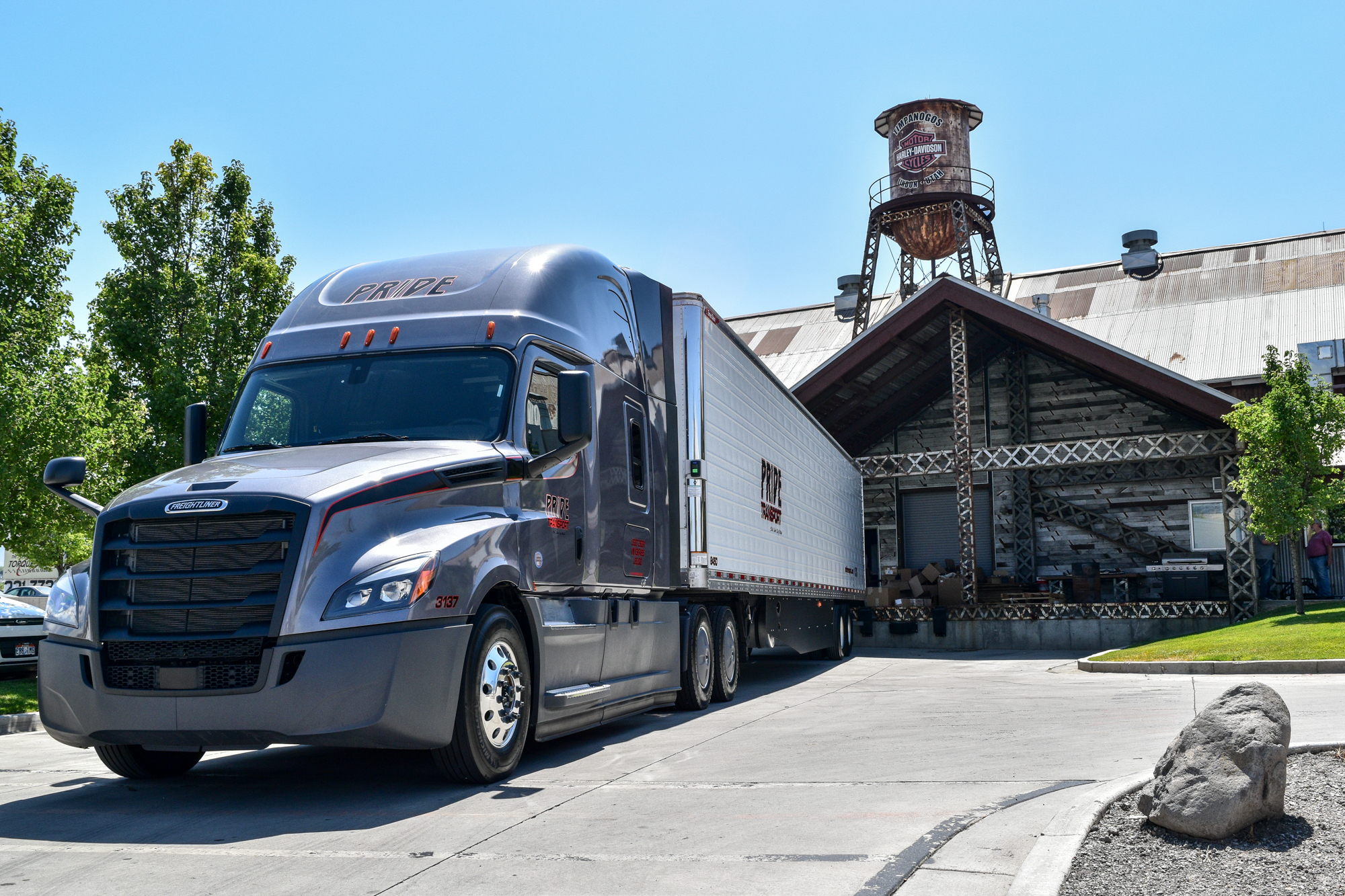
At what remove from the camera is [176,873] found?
201 inches

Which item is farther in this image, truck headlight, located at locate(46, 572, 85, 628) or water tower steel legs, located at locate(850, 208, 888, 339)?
water tower steel legs, located at locate(850, 208, 888, 339)

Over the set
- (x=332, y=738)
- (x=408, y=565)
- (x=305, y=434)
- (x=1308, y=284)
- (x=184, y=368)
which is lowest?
(x=332, y=738)

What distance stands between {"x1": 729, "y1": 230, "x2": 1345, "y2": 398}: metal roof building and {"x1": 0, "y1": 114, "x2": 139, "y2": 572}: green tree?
1874 centimetres

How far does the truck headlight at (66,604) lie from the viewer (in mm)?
6863

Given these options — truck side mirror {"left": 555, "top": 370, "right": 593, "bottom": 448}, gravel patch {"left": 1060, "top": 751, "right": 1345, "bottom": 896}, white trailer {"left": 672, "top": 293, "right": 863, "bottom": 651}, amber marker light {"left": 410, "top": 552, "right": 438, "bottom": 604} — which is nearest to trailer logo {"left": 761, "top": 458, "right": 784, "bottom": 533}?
white trailer {"left": 672, "top": 293, "right": 863, "bottom": 651}

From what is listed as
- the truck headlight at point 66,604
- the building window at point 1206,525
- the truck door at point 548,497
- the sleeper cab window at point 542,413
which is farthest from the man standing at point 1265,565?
the truck headlight at point 66,604

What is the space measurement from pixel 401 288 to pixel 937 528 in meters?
24.7

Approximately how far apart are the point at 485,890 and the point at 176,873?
151 cm

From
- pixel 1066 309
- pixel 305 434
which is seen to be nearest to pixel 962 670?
pixel 305 434

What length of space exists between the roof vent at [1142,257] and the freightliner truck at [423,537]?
25.4m

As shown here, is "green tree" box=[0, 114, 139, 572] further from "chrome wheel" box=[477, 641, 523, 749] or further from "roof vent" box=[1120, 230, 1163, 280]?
"roof vent" box=[1120, 230, 1163, 280]

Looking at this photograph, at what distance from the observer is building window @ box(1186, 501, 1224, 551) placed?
28.4 metres

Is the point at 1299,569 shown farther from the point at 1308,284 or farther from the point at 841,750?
the point at 841,750

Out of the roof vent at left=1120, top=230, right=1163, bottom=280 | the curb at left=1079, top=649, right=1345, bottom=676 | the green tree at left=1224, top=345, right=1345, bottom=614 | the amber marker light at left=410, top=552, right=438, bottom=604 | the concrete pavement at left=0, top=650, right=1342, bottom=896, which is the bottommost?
the concrete pavement at left=0, top=650, right=1342, bottom=896
